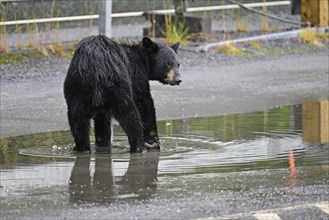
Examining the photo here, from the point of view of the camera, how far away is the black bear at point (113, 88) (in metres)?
9.95

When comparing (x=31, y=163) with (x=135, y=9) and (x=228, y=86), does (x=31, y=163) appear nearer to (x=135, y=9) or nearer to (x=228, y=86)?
(x=228, y=86)

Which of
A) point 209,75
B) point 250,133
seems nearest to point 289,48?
point 209,75

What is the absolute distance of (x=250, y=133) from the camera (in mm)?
11648

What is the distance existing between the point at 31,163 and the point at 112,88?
1011 millimetres

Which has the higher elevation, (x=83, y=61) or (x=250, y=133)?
(x=83, y=61)

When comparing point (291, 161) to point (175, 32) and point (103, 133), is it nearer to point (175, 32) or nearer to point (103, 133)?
point (103, 133)

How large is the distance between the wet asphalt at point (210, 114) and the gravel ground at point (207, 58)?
20 cm

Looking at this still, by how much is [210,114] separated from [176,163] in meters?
3.26

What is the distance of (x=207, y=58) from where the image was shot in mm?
16906

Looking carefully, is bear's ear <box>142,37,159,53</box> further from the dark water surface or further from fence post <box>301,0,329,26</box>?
fence post <box>301,0,329,26</box>

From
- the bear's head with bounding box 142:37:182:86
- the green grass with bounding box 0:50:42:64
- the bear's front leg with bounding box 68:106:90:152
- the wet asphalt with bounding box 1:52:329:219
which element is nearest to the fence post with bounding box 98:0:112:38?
the wet asphalt with bounding box 1:52:329:219

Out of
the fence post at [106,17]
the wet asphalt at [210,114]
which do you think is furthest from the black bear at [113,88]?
the fence post at [106,17]

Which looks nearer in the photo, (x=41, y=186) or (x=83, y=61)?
(x=41, y=186)

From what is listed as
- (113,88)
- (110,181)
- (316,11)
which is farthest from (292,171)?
(316,11)
